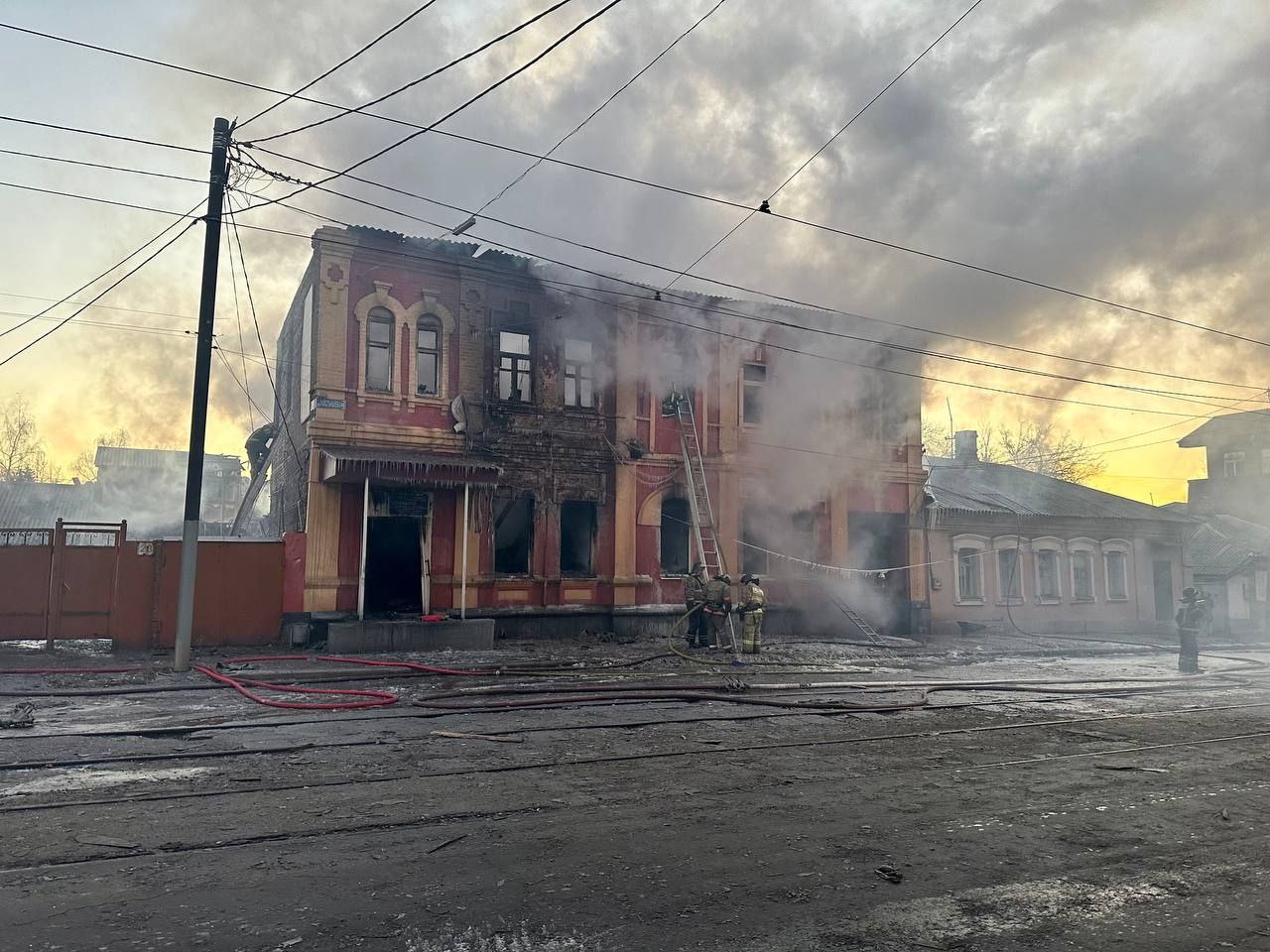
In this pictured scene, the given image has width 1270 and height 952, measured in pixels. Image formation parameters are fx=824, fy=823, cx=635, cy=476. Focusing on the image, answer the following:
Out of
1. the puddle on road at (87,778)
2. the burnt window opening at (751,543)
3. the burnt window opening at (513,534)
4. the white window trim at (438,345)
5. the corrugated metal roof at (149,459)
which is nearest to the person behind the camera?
the puddle on road at (87,778)

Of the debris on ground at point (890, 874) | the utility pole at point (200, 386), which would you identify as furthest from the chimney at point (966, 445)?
the debris on ground at point (890, 874)

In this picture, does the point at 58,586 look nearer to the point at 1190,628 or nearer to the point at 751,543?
the point at 751,543

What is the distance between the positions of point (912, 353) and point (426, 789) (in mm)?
18595

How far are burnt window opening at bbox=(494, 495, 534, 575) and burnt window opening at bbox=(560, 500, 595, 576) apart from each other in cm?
90

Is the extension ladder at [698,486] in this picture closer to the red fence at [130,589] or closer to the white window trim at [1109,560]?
the red fence at [130,589]

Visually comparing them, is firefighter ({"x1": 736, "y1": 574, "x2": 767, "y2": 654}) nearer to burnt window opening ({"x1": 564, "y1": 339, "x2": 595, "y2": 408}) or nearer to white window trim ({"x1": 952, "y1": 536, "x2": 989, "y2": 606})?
burnt window opening ({"x1": 564, "y1": 339, "x2": 595, "y2": 408})

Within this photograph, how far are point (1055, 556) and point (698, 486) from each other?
43.2ft

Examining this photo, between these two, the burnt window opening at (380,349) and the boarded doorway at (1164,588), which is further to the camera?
the boarded doorway at (1164,588)

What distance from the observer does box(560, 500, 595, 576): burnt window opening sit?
760 inches

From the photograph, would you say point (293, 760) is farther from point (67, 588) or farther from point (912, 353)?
point (912, 353)

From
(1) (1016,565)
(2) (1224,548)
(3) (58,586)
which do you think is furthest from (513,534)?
(2) (1224,548)

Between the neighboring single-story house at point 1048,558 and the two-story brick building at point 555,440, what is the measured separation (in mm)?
1557

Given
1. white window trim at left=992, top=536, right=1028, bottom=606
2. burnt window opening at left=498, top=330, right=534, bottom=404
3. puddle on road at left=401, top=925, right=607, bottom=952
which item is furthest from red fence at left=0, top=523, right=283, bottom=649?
white window trim at left=992, top=536, right=1028, bottom=606

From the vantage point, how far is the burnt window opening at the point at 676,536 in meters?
20.3
